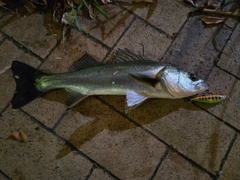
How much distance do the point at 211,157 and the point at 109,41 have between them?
1.80 metres

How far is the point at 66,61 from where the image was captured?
352 centimetres

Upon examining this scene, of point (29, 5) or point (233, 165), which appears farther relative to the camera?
point (29, 5)

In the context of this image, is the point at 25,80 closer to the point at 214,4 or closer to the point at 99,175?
the point at 99,175

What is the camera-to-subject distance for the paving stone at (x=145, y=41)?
11.5 feet

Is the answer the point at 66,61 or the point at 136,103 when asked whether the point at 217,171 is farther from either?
the point at 66,61

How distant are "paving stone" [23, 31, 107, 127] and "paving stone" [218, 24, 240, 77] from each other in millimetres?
1424

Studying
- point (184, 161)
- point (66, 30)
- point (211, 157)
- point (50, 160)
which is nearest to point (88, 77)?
point (66, 30)

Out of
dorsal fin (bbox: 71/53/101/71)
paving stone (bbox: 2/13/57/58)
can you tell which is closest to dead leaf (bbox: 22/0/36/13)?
paving stone (bbox: 2/13/57/58)

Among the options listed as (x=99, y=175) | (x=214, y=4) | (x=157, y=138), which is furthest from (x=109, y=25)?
(x=99, y=175)

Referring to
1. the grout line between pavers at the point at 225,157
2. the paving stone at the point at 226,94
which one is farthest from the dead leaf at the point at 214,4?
the grout line between pavers at the point at 225,157

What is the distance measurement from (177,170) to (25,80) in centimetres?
197

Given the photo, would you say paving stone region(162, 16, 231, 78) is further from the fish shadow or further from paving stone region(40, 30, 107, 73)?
paving stone region(40, 30, 107, 73)

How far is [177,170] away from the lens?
329cm

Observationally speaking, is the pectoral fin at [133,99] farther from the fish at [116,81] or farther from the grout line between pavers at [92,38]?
the grout line between pavers at [92,38]
